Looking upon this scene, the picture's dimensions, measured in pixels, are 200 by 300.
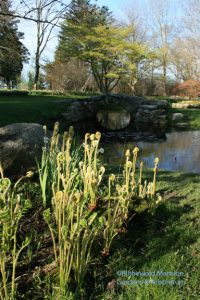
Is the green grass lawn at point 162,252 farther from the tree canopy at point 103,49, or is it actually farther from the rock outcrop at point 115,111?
the tree canopy at point 103,49

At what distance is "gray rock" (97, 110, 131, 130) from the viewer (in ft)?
54.8

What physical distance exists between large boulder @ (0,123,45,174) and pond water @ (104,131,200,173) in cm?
254

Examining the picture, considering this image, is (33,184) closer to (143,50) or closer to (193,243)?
(193,243)

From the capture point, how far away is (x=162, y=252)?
105 inches

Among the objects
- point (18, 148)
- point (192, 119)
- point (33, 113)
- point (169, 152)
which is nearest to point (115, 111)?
point (33, 113)

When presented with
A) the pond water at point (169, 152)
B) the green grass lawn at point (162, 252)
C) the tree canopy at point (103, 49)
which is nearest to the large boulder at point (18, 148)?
the green grass lawn at point (162, 252)

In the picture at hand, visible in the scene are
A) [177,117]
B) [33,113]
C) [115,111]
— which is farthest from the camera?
[177,117]

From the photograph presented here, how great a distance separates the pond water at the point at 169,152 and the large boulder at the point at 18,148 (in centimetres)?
254

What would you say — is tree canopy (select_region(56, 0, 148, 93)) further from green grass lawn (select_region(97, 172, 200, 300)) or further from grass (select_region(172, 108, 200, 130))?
green grass lawn (select_region(97, 172, 200, 300))

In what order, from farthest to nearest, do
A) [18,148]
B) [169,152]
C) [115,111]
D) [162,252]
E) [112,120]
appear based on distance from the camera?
1. [115,111]
2. [112,120]
3. [169,152]
4. [18,148]
5. [162,252]

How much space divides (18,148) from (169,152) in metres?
6.89

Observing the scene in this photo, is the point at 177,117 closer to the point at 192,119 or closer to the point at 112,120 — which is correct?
the point at 192,119

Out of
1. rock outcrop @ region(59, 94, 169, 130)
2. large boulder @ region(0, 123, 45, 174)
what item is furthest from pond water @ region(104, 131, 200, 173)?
rock outcrop @ region(59, 94, 169, 130)

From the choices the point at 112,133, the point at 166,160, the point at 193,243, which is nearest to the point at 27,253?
the point at 193,243
